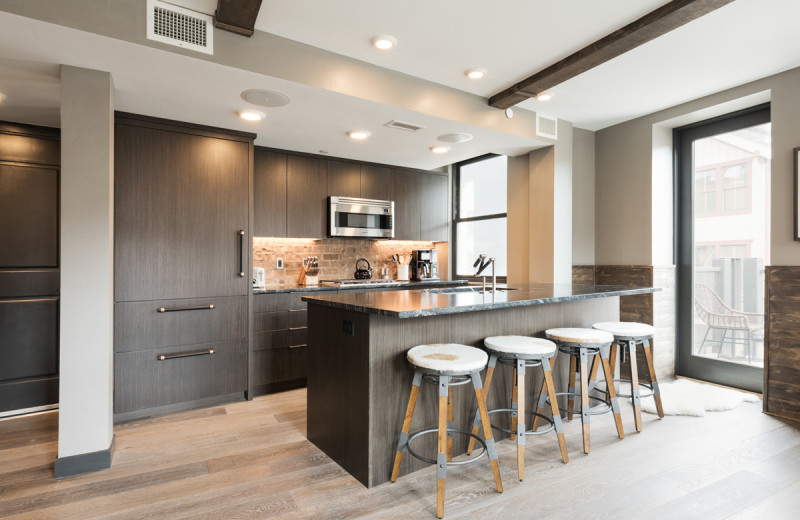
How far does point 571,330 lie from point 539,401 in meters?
0.52

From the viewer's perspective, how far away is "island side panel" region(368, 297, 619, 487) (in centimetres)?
222

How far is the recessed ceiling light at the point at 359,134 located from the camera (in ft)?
12.3

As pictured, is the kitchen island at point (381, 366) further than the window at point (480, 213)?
No

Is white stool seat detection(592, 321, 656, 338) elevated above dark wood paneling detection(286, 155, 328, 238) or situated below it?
below

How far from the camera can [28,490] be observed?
2.18m

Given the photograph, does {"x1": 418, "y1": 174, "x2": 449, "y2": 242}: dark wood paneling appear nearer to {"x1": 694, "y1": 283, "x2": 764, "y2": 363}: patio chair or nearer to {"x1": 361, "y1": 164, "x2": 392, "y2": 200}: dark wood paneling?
{"x1": 361, "y1": 164, "x2": 392, "y2": 200}: dark wood paneling

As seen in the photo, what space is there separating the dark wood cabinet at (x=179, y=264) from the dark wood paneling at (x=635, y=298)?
3526 mm

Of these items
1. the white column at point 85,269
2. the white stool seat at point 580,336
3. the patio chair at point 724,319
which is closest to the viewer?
the white column at point 85,269

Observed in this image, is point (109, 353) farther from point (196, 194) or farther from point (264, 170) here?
Result: point (264, 170)

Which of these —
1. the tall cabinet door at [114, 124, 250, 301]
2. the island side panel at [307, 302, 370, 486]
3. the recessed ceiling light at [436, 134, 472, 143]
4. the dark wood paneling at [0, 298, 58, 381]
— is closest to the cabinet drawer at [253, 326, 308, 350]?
the tall cabinet door at [114, 124, 250, 301]

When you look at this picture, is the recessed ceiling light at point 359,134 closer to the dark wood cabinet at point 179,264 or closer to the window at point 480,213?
the dark wood cabinet at point 179,264

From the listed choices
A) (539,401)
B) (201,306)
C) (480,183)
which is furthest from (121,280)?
(480,183)

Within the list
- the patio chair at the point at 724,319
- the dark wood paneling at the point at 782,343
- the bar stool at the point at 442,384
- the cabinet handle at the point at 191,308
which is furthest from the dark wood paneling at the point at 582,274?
the cabinet handle at the point at 191,308

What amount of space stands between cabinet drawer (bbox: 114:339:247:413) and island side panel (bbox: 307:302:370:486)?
1135mm
